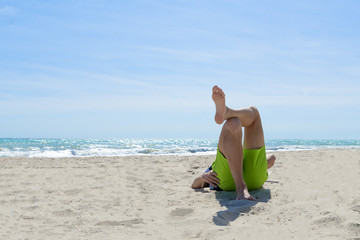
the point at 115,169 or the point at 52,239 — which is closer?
the point at 52,239

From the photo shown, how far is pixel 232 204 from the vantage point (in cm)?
295

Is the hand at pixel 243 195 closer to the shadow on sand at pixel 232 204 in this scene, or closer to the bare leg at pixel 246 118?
the shadow on sand at pixel 232 204

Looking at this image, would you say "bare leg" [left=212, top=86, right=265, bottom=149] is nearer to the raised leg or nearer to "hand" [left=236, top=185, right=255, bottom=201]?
the raised leg

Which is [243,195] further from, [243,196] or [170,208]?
[170,208]

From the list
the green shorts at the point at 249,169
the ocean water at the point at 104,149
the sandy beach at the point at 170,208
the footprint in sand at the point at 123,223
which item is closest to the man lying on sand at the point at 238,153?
the green shorts at the point at 249,169

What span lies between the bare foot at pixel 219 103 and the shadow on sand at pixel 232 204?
2.48ft

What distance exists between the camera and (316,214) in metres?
2.44

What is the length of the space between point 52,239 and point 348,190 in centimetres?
280

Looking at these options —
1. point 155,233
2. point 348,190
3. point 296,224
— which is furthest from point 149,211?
point 348,190

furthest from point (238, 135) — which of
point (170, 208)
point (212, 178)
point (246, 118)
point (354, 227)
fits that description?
point (354, 227)

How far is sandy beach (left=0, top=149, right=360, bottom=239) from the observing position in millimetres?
2332

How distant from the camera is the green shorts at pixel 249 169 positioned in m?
3.27

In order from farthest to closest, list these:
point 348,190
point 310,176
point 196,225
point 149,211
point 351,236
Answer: point 310,176, point 348,190, point 149,211, point 196,225, point 351,236

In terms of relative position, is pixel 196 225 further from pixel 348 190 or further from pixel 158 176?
pixel 158 176
